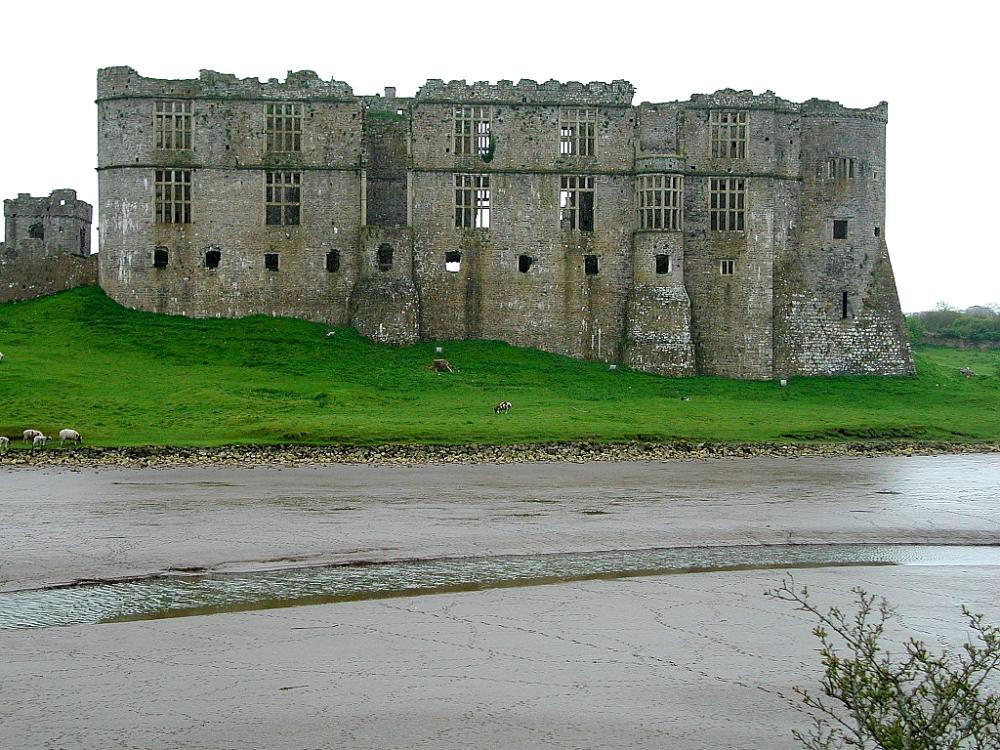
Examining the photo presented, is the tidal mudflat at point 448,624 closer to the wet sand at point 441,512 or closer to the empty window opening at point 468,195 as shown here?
the wet sand at point 441,512

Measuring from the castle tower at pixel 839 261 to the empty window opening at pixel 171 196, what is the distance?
90.5 ft

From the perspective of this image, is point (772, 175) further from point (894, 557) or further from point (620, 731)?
point (620, 731)

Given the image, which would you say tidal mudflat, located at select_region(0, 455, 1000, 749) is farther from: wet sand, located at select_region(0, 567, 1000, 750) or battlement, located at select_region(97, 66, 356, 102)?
battlement, located at select_region(97, 66, 356, 102)

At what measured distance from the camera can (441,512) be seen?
73.9 feet

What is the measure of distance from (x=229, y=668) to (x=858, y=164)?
48.5m

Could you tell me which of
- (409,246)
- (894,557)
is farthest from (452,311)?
(894,557)

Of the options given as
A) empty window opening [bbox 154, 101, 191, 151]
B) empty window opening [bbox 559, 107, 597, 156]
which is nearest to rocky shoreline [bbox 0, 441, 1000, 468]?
empty window opening [bbox 559, 107, 597, 156]

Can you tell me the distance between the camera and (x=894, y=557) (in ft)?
60.7

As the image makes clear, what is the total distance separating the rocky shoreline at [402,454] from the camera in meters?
30.7

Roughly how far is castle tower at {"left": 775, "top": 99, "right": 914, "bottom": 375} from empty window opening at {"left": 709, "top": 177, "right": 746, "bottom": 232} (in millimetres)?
3037

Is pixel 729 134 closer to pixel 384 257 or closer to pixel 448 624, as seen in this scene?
pixel 384 257

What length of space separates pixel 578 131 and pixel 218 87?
53.9 feet

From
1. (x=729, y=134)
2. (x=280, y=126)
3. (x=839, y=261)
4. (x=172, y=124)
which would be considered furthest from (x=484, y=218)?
(x=839, y=261)

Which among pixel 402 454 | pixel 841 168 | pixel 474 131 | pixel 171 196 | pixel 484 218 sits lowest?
pixel 402 454
